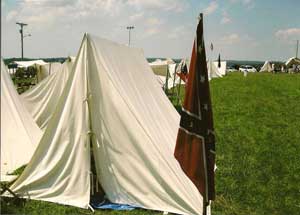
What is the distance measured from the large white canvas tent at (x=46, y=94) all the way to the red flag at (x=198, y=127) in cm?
734

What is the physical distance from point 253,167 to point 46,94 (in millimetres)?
6322

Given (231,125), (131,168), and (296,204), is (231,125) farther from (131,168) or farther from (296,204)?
(131,168)

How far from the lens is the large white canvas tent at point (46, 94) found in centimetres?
1143

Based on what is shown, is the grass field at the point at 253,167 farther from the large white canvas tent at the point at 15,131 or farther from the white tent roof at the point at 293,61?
the white tent roof at the point at 293,61

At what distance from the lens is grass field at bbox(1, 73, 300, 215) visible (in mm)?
6246

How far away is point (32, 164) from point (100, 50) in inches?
79.4

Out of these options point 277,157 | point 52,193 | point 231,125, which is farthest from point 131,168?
point 231,125

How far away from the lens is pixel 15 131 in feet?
23.9

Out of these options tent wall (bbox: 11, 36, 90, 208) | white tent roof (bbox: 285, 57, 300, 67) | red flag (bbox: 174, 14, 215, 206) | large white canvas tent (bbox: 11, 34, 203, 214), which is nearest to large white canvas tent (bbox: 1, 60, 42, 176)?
tent wall (bbox: 11, 36, 90, 208)

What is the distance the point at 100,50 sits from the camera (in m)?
6.23

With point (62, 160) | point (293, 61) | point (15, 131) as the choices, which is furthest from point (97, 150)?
point (293, 61)

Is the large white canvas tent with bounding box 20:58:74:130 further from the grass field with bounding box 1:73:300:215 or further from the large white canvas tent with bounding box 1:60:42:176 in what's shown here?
the grass field with bounding box 1:73:300:215

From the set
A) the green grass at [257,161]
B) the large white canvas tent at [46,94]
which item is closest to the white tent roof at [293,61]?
the green grass at [257,161]

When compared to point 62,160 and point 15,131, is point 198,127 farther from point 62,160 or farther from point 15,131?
point 15,131
